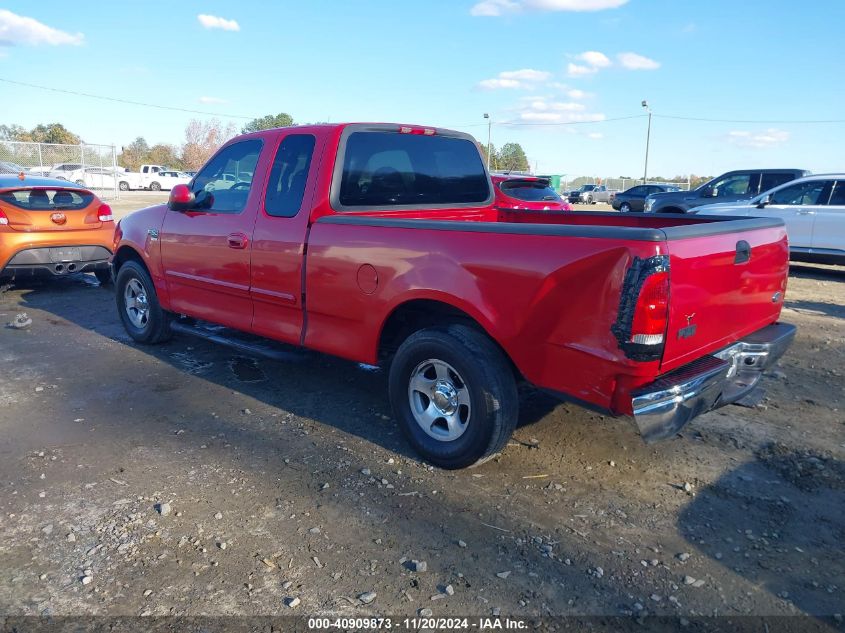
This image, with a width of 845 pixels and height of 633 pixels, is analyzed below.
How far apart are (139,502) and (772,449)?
12.3ft

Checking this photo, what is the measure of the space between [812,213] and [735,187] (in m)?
4.92

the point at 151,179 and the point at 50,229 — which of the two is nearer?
the point at 50,229

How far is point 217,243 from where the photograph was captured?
5.13 meters

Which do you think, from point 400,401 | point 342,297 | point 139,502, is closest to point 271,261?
point 342,297

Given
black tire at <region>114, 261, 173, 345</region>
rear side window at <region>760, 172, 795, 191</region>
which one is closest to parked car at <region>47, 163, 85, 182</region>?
black tire at <region>114, 261, 173, 345</region>

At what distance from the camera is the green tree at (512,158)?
7803cm

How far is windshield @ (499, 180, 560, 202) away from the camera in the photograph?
12617 millimetres

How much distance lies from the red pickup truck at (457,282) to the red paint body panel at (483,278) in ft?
0.03

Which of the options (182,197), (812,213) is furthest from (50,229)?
(812,213)

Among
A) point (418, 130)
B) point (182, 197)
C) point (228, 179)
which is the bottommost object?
point (182, 197)

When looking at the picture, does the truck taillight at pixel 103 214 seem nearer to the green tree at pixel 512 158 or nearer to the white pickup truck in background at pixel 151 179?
the white pickup truck in background at pixel 151 179

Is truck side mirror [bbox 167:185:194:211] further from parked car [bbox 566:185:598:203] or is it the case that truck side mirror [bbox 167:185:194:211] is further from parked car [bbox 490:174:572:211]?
parked car [bbox 566:185:598:203]

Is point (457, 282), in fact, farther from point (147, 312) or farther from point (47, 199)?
point (47, 199)

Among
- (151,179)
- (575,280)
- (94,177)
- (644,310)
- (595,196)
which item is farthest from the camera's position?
(595,196)
